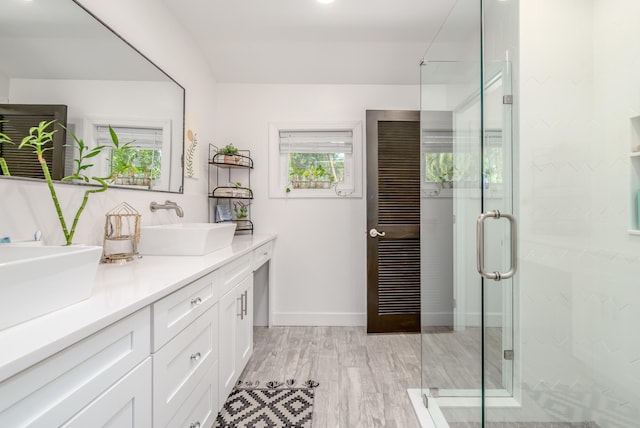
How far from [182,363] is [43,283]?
2.09 feet

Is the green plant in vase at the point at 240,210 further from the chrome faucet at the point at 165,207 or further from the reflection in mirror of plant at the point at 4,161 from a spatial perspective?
the reflection in mirror of plant at the point at 4,161

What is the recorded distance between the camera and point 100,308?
2.43 ft

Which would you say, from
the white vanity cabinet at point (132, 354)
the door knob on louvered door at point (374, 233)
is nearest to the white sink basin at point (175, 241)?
the white vanity cabinet at point (132, 354)

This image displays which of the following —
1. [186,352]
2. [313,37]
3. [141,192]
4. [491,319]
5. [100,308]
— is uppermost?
[313,37]

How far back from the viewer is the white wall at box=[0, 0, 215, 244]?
111 cm

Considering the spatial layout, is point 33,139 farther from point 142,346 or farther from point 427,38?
point 427,38

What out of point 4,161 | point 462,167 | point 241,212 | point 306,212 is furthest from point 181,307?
point 306,212

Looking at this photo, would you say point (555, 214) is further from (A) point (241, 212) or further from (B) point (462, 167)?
(A) point (241, 212)

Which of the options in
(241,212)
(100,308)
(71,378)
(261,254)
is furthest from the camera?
(241,212)

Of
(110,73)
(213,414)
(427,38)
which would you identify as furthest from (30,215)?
(427,38)

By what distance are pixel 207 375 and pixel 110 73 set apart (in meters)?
1.56

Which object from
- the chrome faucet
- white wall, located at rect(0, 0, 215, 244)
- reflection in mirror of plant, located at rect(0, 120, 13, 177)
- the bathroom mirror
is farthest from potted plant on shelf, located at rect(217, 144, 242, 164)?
reflection in mirror of plant, located at rect(0, 120, 13, 177)

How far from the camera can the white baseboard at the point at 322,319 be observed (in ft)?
9.81

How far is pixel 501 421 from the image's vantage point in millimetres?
1279
